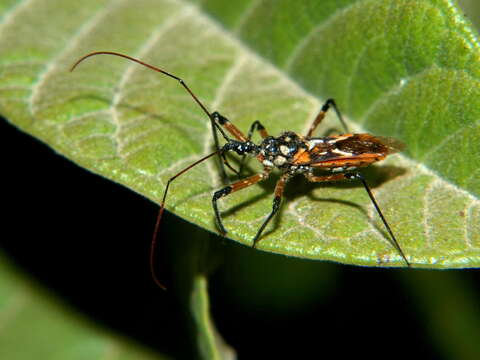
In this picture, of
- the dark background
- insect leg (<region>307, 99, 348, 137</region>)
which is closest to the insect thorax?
insect leg (<region>307, 99, 348, 137</region>)

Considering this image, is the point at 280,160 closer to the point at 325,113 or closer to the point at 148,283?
the point at 325,113

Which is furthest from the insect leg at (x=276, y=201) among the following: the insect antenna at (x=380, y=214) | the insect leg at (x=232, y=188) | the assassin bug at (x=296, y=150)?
the insect antenna at (x=380, y=214)

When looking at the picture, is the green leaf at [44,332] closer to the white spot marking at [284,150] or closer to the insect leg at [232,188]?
the insect leg at [232,188]

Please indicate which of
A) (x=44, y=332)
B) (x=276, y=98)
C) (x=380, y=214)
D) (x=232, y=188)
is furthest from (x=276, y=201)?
(x=44, y=332)

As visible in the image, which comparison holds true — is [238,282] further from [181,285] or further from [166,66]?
[166,66]

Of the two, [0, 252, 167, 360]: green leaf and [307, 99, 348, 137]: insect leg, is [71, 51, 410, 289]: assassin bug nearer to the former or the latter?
[307, 99, 348, 137]: insect leg
